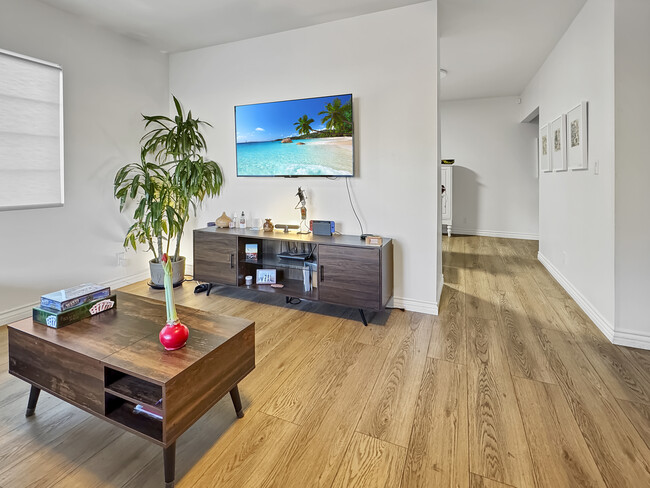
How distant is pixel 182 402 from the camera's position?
4.04 ft

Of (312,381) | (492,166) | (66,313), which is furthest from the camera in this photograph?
(492,166)

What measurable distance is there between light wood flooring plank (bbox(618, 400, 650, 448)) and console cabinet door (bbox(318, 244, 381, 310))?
1484mm

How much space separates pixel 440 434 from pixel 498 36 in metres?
3.91

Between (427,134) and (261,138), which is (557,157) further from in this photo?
(261,138)

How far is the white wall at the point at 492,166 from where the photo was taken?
20.6ft

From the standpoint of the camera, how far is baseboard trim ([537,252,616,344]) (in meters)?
2.45

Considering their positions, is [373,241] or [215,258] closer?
[373,241]

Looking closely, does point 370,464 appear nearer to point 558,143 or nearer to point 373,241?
point 373,241

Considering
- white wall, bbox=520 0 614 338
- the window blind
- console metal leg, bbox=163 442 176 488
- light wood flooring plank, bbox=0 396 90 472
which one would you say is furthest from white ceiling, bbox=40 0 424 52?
console metal leg, bbox=163 442 176 488

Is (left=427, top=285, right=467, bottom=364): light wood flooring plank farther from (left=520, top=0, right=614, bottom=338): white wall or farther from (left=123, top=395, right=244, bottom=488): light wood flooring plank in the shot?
(left=123, top=395, right=244, bottom=488): light wood flooring plank

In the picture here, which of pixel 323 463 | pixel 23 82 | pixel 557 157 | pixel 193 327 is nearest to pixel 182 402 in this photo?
pixel 193 327

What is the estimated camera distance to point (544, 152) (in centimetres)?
435

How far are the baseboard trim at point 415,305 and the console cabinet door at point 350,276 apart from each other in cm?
50

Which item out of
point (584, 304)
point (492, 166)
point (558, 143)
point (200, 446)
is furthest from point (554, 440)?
point (492, 166)
